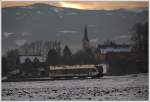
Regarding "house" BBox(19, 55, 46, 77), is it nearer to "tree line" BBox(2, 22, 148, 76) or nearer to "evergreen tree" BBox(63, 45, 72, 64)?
"tree line" BBox(2, 22, 148, 76)

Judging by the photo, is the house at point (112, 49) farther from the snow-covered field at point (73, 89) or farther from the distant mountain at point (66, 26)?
the snow-covered field at point (73, 89)

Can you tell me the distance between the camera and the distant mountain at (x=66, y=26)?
2061 cm

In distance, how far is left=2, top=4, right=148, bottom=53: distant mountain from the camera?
2061cm

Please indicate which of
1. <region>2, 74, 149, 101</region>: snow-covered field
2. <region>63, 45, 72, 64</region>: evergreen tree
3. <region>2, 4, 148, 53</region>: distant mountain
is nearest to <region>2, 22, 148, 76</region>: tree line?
<region>63, 45, 72, 64</region>: evergreen tree

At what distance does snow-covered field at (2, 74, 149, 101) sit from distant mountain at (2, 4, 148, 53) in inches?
28.1

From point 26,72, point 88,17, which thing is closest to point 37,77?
point 26,72

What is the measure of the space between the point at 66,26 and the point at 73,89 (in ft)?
4.02

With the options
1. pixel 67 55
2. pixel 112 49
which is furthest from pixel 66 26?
pixel 112 49

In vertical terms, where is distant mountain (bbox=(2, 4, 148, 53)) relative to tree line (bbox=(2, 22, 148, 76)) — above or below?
above

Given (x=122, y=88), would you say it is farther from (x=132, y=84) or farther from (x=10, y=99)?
(x=10, y=99)

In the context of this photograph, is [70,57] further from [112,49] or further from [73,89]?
[112,49]

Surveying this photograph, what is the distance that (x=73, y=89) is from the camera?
20672 mm

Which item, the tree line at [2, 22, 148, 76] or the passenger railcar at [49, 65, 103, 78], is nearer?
the tree line at [2, 22, 148, 76]

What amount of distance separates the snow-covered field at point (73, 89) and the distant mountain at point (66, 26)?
71 centimetres
